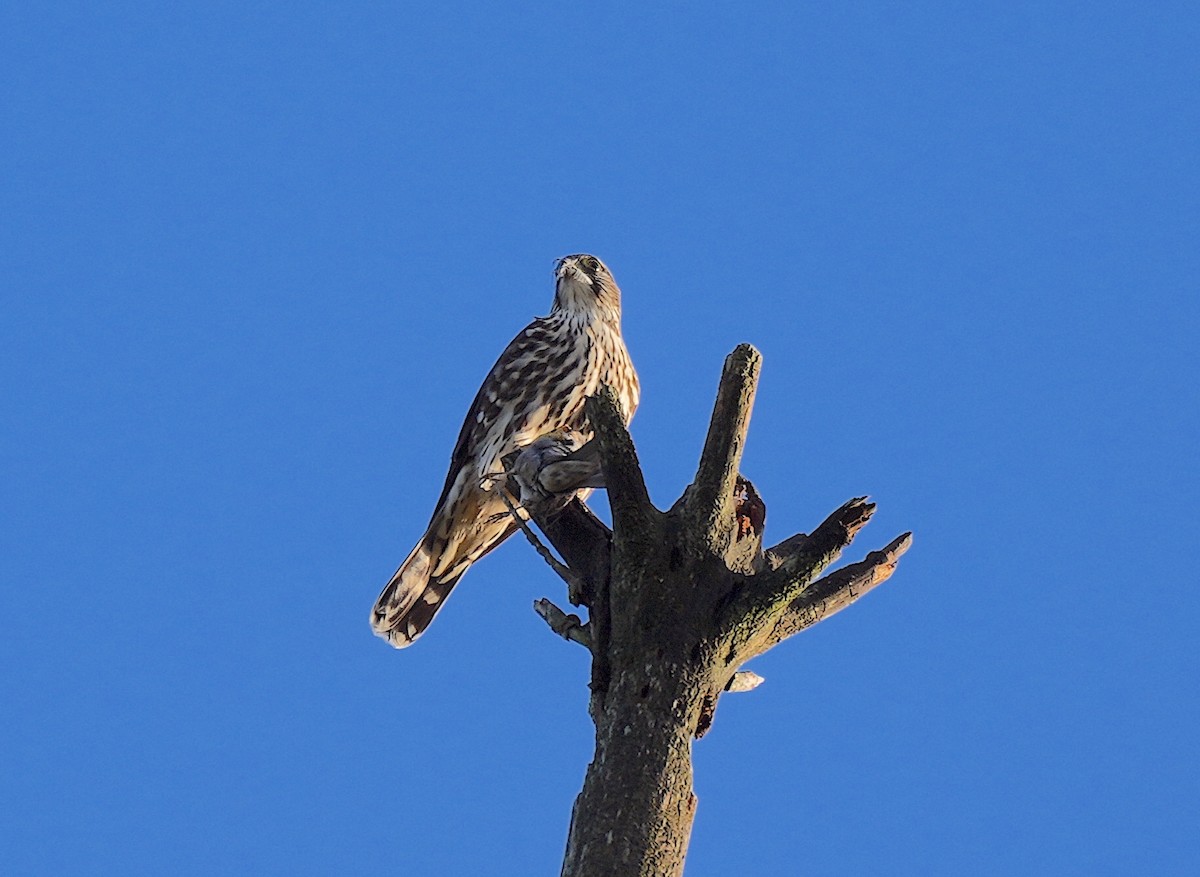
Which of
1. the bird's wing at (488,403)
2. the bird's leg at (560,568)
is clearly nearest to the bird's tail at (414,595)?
the bird's wing at (488,403)

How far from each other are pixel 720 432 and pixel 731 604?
42 centimetres

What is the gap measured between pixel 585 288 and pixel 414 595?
1555 millimetres

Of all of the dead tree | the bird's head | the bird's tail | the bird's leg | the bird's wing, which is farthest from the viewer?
the bird's head

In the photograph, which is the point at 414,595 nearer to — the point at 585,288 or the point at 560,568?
the point at 585,288

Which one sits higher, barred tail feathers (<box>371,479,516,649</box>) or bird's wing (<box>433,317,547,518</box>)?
bird's wing (<box>433,317,547,518</box>)

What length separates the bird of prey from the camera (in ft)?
17.9

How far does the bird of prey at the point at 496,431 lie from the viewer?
5.46 m

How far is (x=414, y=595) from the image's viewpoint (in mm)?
5508

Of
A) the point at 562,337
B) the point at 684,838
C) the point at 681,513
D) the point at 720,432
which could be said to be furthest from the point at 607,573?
the point at 562,337

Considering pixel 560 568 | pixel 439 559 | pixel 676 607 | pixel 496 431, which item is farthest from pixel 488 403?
pixel 676 607

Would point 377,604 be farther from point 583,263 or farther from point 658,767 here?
point 658,767

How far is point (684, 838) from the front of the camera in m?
2.96

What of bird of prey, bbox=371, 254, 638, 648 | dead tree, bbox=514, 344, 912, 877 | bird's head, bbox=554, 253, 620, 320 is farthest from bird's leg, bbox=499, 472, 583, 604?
bird's head, bbox=554, 253, 620, 320

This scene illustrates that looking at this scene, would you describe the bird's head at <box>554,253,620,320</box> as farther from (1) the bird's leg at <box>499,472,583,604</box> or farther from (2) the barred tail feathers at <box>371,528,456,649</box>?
(1) the bird's leg at <box>499,472,583,604</box>
